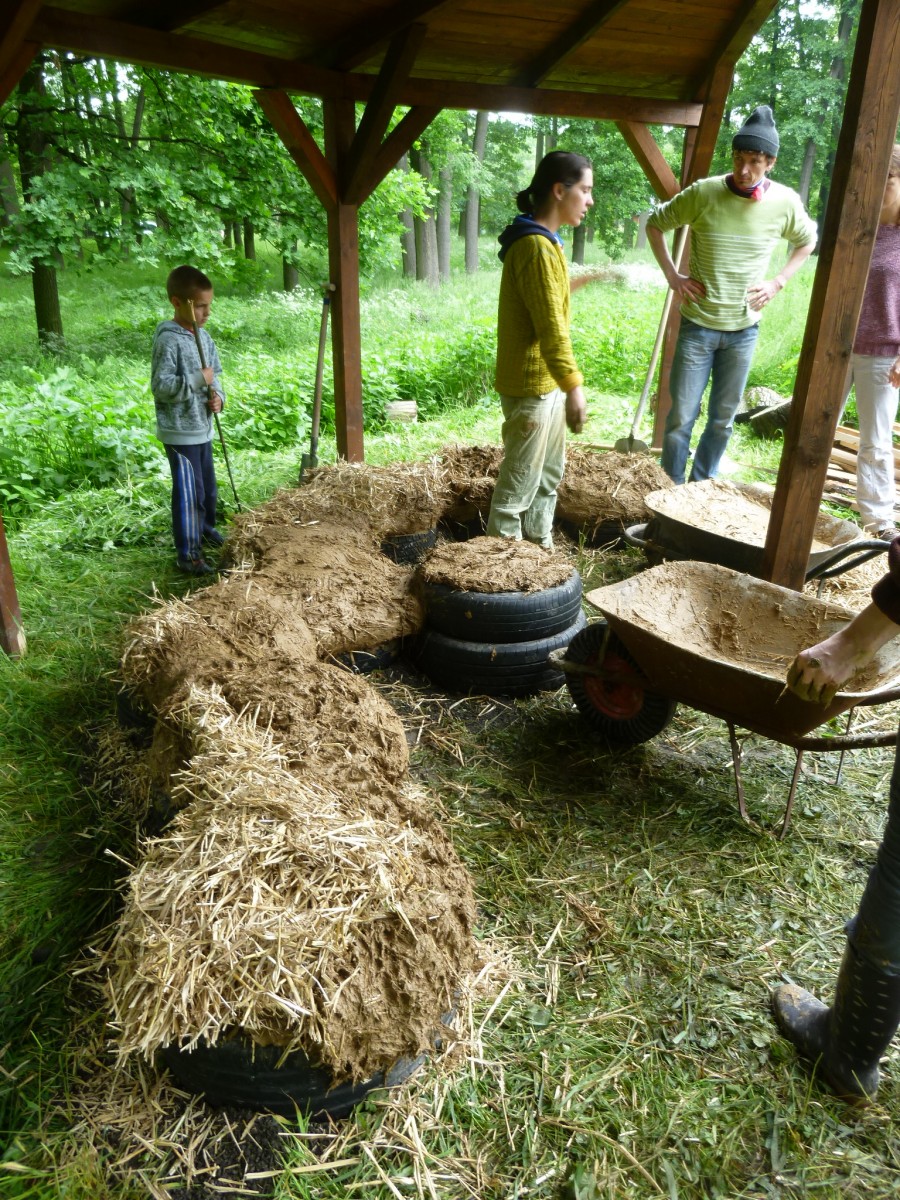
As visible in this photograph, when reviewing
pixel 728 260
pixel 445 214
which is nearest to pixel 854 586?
pixel 728 260

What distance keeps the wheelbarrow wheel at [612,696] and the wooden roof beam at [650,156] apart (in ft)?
16.0

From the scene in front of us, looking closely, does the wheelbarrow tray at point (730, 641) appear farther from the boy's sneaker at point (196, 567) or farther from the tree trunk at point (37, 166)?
the tree trunk at point (37, 166)

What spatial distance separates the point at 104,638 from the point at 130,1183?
3.03m

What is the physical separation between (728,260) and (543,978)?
15.3ft

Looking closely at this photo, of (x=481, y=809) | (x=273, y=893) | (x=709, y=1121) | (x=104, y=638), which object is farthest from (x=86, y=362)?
(x=709, y=1121)

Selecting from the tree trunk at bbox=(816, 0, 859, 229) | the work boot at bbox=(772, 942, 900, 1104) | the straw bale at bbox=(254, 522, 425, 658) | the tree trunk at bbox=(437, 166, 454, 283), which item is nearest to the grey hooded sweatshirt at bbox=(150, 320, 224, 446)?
the straw bale at bbox=(254, 522, 425, 658)

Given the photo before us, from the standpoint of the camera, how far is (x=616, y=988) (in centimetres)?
242

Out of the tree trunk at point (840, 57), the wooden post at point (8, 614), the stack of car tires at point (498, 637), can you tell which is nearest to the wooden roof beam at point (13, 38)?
the wooden post at point (8, 614)

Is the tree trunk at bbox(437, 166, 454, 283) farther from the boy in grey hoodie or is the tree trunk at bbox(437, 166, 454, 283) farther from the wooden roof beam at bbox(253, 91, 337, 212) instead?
the boy in grey hoodie

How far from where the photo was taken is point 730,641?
335cm

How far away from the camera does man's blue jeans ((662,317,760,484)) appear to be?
5477 mm

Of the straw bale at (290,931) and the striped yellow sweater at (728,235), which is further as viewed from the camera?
the striped yellow sweater at (728,235)

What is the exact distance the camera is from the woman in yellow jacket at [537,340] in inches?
160

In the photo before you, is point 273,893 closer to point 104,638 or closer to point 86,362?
point 104,638
